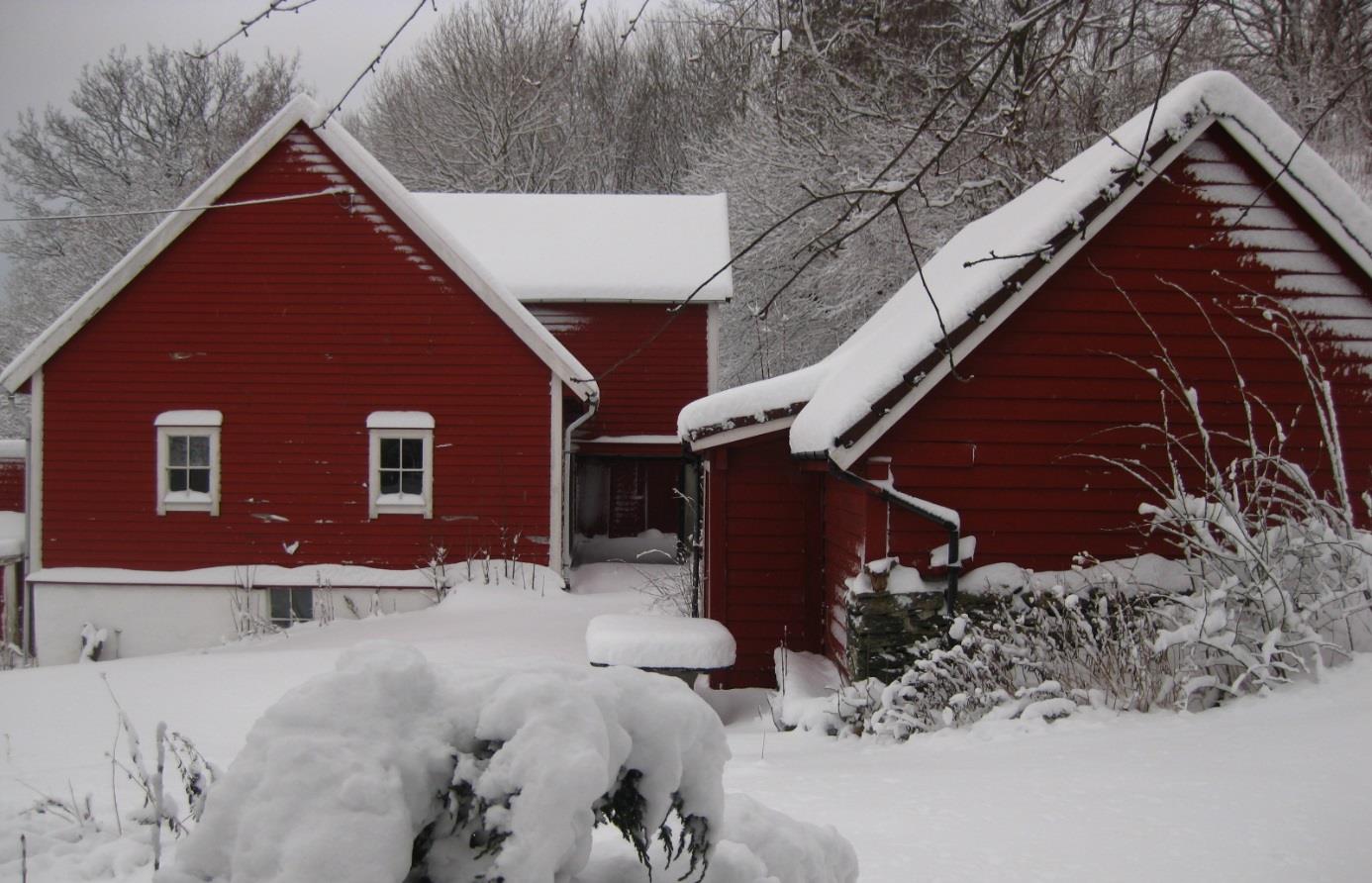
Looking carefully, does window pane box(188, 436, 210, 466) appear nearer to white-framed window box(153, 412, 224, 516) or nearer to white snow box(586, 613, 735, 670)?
white-framed window box(153, 412, 224, 516)

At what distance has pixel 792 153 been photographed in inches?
974

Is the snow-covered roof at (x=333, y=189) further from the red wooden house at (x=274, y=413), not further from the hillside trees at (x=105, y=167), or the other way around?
the hillside trees at (x=105, y=167)

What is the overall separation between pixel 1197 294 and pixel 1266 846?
5428 millimetres

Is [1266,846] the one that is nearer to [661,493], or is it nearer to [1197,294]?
[1197,294]

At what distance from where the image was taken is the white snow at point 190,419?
49.5 ft

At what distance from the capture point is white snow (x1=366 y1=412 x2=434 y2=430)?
49.7 ft

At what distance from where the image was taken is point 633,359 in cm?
2050

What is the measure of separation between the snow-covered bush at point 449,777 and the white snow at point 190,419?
14.6 m

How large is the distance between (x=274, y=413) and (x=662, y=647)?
365 inches

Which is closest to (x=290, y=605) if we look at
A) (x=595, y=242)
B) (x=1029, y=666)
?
(x=595, y=242)

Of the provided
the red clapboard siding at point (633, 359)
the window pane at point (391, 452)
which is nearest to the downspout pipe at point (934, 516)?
the window pane at point (391, 452)

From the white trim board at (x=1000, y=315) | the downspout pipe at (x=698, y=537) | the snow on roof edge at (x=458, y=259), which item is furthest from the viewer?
the snow on roof edge at (x=458, y=259)

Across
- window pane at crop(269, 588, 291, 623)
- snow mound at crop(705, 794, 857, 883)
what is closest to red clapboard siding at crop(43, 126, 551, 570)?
window pane at crop(269, 588, 291, 623)

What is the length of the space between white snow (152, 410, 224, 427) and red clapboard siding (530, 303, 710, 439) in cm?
740
